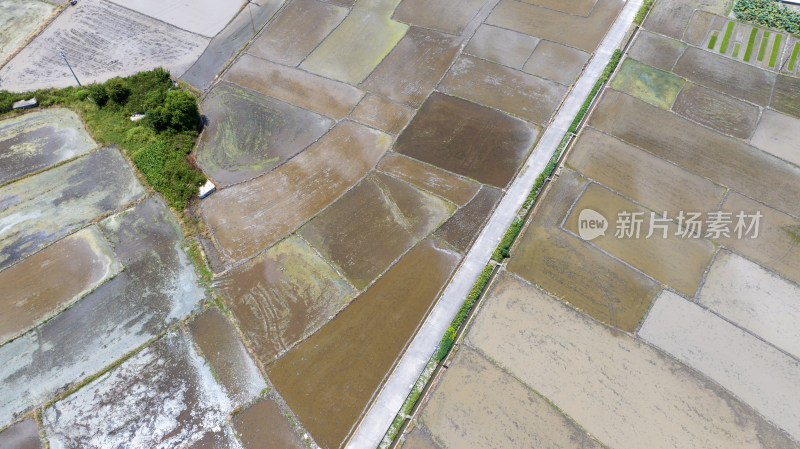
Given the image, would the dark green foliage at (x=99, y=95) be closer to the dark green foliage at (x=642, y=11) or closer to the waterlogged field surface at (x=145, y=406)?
the waterlogged field surface at (x=145, y=406)

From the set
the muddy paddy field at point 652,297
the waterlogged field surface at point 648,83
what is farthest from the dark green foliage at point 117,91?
the waterlogged field surface at point 648,83

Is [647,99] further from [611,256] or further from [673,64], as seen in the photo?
[611,256]

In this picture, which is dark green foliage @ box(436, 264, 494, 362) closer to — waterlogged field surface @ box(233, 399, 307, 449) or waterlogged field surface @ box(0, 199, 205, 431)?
waterlogged field surface @ box(233, 399, 307, 449)

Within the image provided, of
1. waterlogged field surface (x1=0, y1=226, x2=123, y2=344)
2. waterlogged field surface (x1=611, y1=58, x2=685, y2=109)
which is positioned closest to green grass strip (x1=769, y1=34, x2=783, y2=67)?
waterlogged field surface (x1=611, y1=58, x2=685, y2=109)

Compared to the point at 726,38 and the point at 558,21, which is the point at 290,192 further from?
the point at 726,38

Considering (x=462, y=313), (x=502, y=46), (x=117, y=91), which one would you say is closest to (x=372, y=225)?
(x=462, y=313)

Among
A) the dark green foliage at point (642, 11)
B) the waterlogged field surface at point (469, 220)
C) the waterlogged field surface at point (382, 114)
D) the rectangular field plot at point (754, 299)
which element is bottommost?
the rectangular field plot at point (754, 299)

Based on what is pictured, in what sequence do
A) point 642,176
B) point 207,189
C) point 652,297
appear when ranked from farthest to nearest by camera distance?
point 642,176
point 207,189
point 652,297
